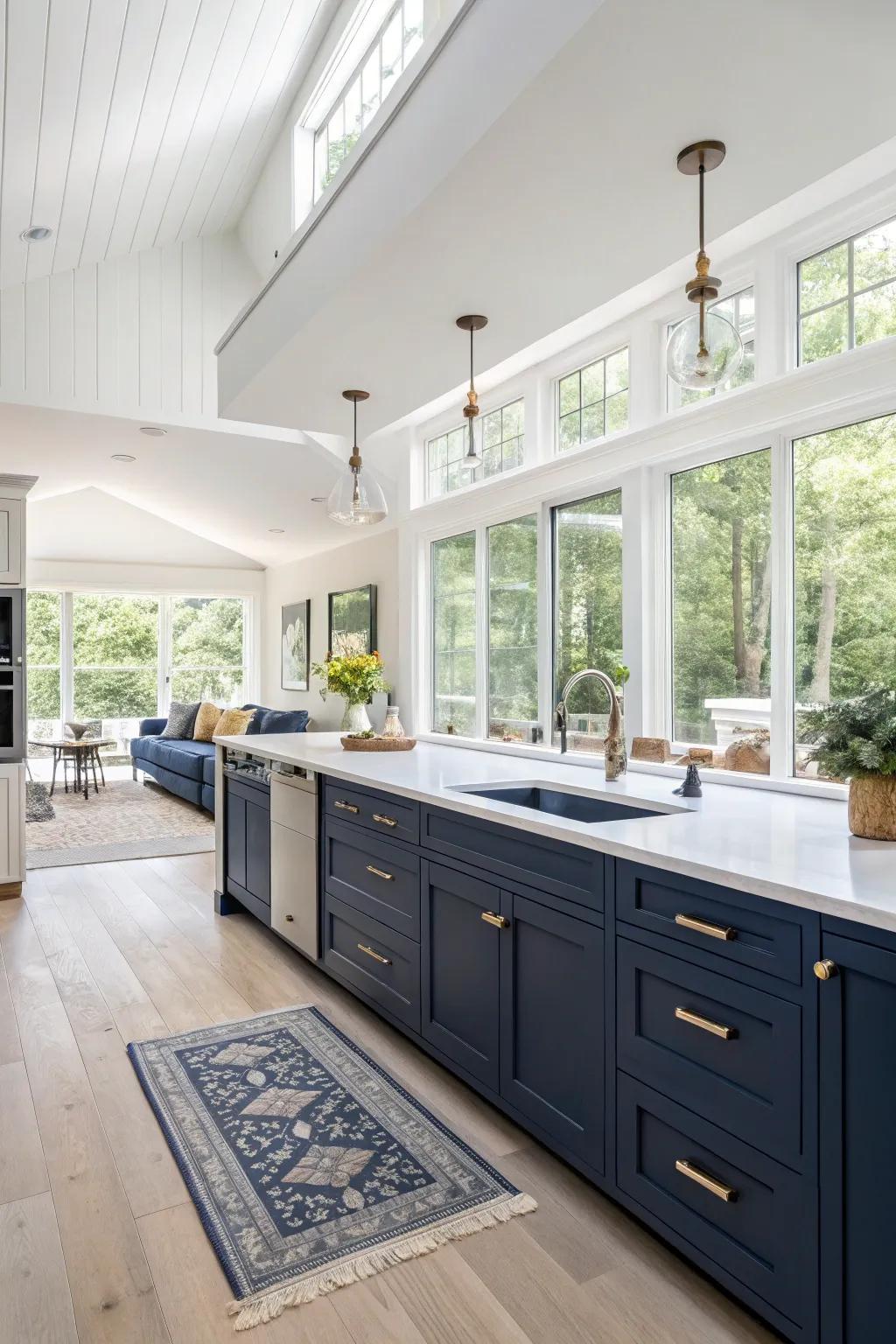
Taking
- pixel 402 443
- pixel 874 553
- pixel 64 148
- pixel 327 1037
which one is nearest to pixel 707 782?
pixel 874 553

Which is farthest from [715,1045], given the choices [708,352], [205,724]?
[205,724]

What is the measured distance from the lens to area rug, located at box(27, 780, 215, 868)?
5.87 metres

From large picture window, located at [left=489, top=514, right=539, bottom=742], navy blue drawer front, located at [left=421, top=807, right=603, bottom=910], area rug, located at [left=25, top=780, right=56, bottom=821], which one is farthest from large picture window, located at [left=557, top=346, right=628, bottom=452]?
area rug, located at [left=25, top=780, right=56, bottom=821]

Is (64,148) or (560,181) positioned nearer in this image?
(560,181)

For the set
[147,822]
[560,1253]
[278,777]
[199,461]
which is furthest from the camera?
[147,822]

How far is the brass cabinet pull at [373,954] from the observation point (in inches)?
117

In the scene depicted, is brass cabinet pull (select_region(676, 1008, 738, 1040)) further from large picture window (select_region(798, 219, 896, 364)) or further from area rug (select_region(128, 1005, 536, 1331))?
large picture window (select_region(798, 219, 896, 364))

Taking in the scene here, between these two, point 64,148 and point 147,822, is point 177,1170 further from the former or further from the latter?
point 147,822

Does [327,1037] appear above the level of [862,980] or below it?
below

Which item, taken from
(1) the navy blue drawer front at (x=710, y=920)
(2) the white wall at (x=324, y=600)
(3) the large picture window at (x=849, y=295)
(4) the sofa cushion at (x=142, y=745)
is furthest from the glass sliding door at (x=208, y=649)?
(1) the navy blue drawer front at (x=710, y=920)

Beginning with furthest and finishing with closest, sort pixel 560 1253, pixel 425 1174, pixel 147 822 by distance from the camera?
pixel 147 822 < pixel 425 1174 < pixel 560 1253

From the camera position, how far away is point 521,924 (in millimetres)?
2271

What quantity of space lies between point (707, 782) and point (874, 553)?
0.95m

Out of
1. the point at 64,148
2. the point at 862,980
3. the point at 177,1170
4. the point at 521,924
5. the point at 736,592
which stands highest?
the point at 64,148
